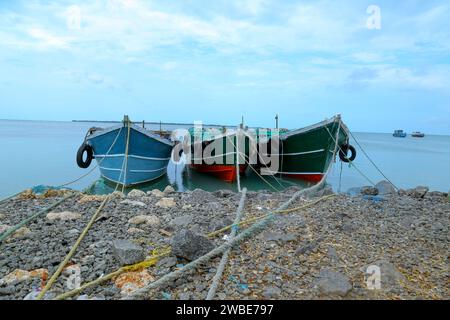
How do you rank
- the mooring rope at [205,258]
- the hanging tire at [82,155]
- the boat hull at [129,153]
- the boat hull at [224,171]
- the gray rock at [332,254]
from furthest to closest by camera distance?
1. the boat hull at [224,171]
2. the hanging tire at [82,155]
3. the boat hull at [129,153]
4. the gray rock at [332,254]
5. the mooring rope at [205,258]

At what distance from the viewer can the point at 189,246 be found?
11.3ft

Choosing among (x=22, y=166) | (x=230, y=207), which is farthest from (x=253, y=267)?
(x=22, y=166)

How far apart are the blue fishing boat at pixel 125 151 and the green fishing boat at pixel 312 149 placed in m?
4.97

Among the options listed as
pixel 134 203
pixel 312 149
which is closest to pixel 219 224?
pixel 134 203

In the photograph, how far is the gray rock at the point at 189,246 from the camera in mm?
3416

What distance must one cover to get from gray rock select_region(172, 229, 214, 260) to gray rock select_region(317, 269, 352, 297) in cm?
124

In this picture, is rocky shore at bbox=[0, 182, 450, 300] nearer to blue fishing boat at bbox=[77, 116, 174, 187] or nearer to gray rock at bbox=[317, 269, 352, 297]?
gray rock at bbox=[317, 269, 352, 297]

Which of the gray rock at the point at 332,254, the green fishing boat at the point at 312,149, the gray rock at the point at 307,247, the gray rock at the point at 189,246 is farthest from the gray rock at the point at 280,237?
the green fishing boat at the point at 312,149

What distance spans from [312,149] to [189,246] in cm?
1093

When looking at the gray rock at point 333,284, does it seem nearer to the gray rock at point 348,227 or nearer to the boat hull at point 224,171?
the gray rock at point 348,227

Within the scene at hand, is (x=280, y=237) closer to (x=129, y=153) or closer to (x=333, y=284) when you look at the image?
(x=333, y=284)
